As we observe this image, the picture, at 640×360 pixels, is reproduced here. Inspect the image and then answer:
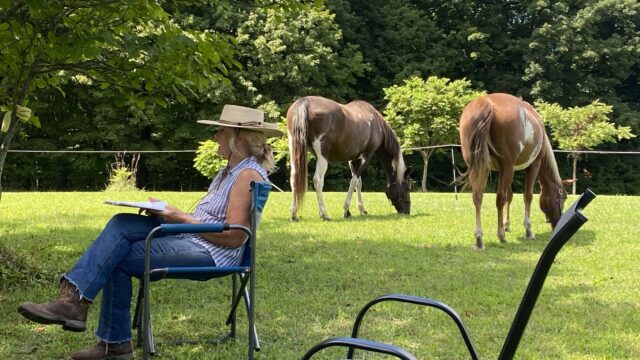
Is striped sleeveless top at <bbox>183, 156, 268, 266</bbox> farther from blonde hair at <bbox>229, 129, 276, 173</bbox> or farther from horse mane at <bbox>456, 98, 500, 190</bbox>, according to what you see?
horse mane at <bbox>456, 98, 500, 190</bbox>

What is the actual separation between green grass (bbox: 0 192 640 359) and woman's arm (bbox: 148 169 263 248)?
2.08ft

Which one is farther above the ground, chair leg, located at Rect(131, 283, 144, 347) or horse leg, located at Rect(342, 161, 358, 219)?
horse leg, located at Rect(342, 161, 358, 219)

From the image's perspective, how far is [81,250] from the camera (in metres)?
5.89

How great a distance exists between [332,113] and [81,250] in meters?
4.41

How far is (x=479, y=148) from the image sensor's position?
6.43 metres

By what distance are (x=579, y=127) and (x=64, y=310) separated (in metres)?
25.5

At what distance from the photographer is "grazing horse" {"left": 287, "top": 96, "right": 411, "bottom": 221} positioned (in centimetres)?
848

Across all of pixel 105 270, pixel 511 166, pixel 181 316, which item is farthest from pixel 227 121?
pixel 511 166

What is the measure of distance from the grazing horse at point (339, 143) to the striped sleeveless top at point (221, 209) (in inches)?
195

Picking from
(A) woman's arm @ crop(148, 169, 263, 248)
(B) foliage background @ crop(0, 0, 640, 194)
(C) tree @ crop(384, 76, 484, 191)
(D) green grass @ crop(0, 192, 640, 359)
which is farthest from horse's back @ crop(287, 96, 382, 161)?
(B) foliage background @ crop(0, 0, 640, 194)

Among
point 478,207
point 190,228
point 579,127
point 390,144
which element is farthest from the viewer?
point 579,127

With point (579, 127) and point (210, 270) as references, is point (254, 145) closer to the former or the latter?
point (210, 270)

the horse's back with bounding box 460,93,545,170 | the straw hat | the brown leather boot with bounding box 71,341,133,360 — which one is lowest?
the brown leather boot with bounding box 71,341,133,360

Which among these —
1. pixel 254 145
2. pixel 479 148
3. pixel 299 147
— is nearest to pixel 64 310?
pixel 254 145
